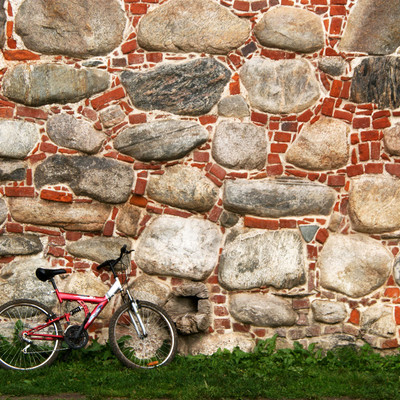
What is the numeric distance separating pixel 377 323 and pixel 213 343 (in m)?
1.52

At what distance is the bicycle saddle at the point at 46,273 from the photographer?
17.6ft

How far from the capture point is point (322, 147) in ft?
18.9

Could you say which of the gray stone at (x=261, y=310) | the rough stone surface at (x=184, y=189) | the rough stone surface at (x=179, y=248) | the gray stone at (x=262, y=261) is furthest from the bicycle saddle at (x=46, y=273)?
the gray stone at (x=261, y=310)

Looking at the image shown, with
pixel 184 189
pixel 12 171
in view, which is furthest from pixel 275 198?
pixel 12 171

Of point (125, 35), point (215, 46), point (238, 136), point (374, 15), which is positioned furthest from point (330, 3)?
point (125, 35)

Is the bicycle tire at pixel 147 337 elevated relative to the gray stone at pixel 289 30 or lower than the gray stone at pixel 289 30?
lower

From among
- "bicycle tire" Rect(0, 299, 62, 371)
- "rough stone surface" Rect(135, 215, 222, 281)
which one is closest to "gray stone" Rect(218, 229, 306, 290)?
"rough stone surface" Rect(135, 215, 222, 281)

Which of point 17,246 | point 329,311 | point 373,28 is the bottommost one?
point 329,311

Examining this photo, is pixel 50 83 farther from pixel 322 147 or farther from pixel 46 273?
pixel 322 147

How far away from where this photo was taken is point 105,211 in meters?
5.76

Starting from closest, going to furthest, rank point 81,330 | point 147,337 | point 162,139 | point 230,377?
point 230,377, point 81,330, point 147,337, point 162,139

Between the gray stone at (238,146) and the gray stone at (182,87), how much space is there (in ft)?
0.92

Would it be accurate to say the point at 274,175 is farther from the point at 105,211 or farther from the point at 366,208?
the point at 105,211

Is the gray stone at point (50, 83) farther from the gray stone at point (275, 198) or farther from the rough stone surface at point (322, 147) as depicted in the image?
the rough stone surface at point (322, 147)
